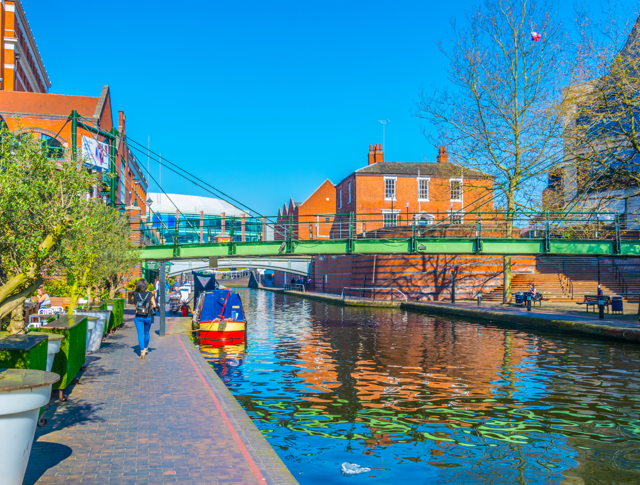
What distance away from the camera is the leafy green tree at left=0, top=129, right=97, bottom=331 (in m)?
7.46

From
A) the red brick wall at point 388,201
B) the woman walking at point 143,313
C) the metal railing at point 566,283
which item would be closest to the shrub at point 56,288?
the woman walking at point 143,313

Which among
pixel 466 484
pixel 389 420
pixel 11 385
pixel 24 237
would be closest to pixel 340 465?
pixel 466 484

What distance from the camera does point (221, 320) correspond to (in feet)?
61.9

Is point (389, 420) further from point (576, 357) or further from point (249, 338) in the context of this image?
point (249, 338)

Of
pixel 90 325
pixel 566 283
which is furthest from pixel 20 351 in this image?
pixel 566 283

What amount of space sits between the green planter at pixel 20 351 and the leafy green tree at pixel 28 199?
591 mm

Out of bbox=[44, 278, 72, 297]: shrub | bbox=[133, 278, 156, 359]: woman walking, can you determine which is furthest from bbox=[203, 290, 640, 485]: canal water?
bbox=[44, 278, 72, 297]: shrub

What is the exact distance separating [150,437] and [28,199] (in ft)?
13.3

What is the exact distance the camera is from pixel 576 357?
15672 millimetres

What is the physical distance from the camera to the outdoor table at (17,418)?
414 centimetres

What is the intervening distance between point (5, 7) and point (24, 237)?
48.5m

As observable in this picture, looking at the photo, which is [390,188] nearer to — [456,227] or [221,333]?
[456,227]

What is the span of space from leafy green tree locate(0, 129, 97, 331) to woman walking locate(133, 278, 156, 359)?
3430 mm

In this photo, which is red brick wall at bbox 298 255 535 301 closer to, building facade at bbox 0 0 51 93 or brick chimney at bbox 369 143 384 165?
brick chimney at bbox 369 143 384 165
